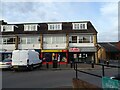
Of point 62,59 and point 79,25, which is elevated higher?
point 79,25

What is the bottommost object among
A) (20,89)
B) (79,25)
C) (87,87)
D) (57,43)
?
(20,89)

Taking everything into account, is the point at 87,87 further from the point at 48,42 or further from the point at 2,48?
the point at 2,48

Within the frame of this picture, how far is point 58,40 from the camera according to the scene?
146ft

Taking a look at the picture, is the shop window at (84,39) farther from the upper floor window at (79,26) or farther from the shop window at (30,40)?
the shop window at (30,40)

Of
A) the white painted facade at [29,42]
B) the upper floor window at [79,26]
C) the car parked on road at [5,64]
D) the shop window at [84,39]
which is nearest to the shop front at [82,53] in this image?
the shop window at [84,39]

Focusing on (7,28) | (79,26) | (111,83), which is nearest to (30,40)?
(7,28)

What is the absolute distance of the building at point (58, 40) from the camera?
1722 inches

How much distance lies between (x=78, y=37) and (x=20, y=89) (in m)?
33.9

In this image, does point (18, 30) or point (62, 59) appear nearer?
point (62, 59)

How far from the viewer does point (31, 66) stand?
26844 millimetres

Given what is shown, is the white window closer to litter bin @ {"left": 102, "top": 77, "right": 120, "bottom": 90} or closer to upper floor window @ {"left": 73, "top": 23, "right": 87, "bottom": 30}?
upper floor window @ {"left": 73, "top": 23, "right": 87, "bottom": 30}

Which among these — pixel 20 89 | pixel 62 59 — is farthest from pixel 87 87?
pixel 62 59

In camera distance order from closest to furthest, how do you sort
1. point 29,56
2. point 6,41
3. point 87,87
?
point 87,87
point 29,56
point 6,41

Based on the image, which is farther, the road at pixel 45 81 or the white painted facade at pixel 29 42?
the white painted facade at pixel 29 42
